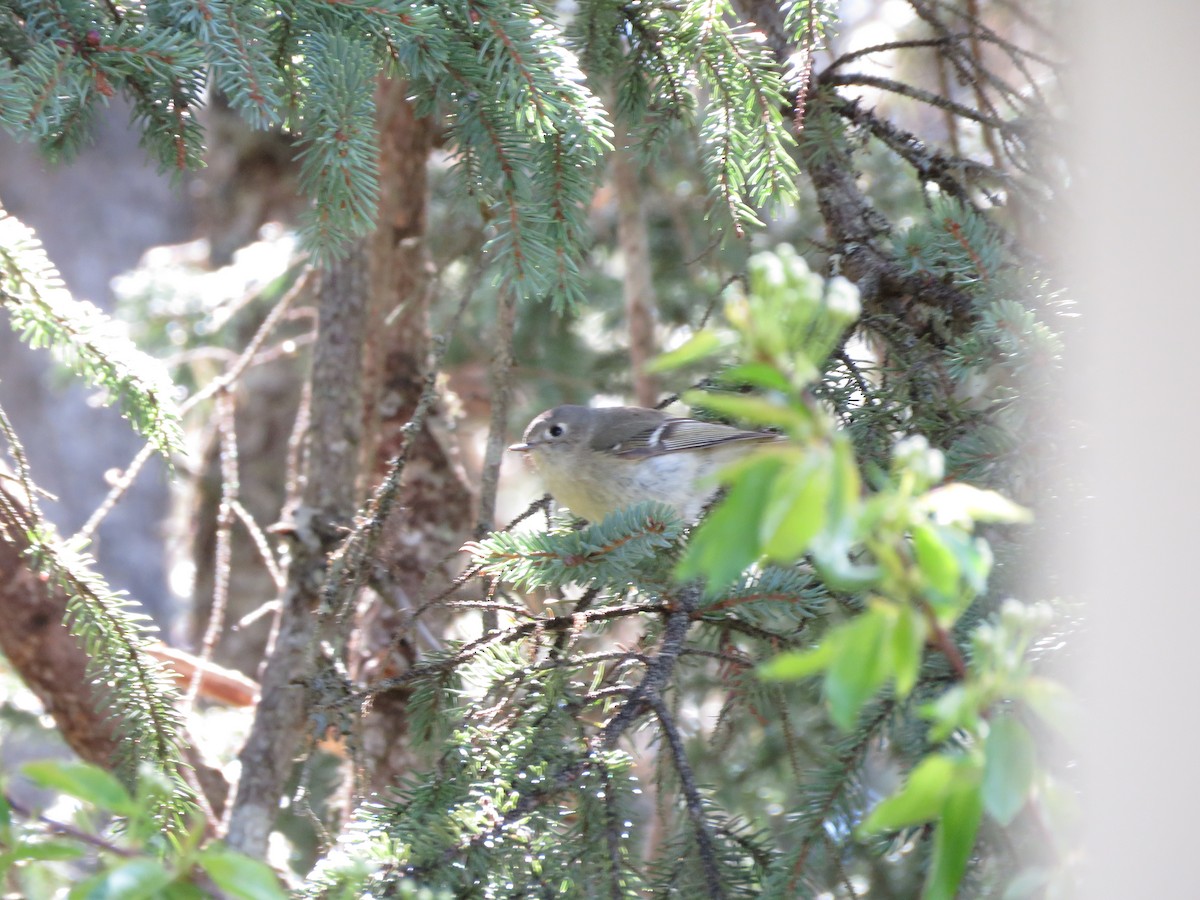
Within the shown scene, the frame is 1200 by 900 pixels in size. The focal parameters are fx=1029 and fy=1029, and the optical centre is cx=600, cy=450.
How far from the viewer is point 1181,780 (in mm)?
1018

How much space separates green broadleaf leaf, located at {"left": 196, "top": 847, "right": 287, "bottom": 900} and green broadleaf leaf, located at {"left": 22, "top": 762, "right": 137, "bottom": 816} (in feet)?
0.25

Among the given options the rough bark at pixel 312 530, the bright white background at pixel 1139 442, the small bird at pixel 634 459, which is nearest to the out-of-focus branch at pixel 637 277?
the small bird at pixel 634 459

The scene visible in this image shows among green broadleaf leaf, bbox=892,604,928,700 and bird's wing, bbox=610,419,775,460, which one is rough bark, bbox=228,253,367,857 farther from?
green broadleaf leaf, bbox=892,604,928,700

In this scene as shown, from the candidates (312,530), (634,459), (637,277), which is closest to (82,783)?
(312,530)

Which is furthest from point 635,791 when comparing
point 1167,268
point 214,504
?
point 214,504

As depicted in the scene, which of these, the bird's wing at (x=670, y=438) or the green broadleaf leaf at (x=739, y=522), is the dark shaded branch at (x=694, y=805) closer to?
the green broadleaf leaf at (x=739, y=522)

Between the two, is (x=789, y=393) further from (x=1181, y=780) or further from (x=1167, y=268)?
(x=1167, y=268)

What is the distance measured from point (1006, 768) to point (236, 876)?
1.99 feet

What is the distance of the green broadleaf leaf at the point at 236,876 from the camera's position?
0.82 metres

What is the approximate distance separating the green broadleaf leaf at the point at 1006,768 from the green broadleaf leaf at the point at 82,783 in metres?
0.66

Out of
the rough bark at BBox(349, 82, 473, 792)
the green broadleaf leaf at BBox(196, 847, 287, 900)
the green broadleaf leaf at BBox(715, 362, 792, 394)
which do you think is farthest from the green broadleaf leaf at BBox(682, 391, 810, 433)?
the rough bark at BBox(349, 82, 473, 792)

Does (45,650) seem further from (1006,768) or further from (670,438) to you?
(1006,768)

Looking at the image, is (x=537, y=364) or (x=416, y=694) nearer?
(x=416, y=694)

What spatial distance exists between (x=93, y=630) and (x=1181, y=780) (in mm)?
1457
